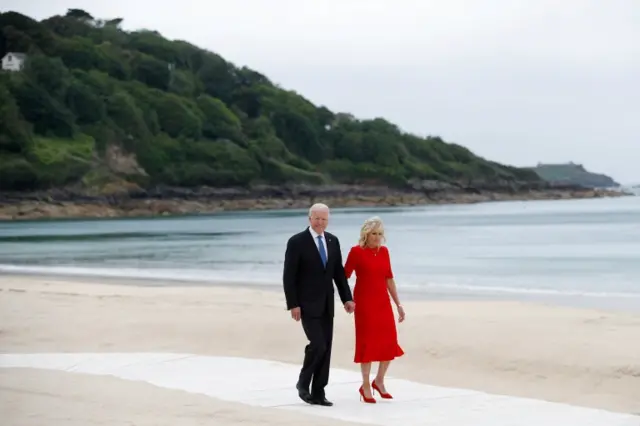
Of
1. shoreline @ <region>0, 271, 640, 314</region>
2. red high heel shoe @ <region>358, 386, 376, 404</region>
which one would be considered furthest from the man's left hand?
shoreline @ <region>0, 271, 640, 314</region>

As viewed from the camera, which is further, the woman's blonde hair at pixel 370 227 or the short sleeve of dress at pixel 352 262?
the short sleeve of dress at pixel 352 262

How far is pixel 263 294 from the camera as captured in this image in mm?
18781

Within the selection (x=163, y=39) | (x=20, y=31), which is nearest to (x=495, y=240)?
(x=20, y=31)

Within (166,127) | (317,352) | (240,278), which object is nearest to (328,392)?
(317,352)

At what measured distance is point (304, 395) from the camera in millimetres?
7363

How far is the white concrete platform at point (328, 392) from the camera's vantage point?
6.93m

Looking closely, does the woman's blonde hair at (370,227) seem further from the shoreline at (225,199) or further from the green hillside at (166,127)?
the green hillside at (166,127)

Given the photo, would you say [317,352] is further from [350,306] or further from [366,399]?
[366,399]

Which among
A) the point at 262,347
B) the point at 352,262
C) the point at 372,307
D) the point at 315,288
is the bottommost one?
the point at 262,347

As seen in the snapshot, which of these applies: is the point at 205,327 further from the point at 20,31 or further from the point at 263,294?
the point at 20,31

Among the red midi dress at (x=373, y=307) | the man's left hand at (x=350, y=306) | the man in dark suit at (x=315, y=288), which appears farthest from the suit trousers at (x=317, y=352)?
the red midi dress at (x=373, y=307)

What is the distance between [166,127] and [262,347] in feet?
359

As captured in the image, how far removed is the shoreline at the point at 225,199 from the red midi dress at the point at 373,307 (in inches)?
3475

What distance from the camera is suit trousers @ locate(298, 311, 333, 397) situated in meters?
7.29
